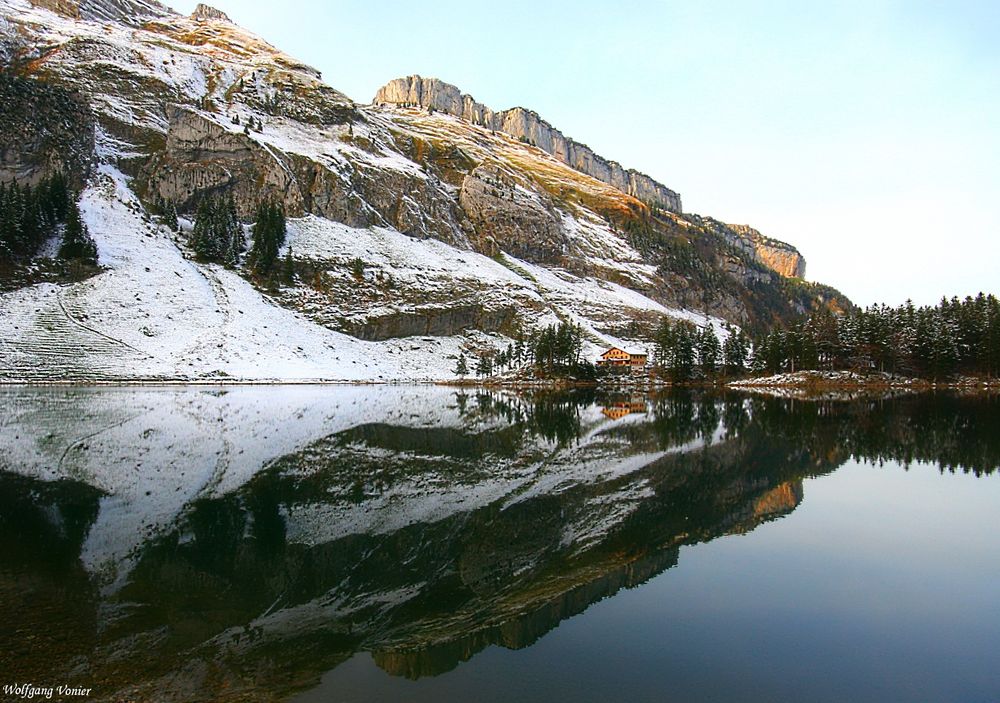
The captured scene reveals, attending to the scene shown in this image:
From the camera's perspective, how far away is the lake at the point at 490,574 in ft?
33.3

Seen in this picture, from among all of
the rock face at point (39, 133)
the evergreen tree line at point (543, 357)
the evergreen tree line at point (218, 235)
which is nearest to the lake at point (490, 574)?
the evergreen tree line at point (543, 357)

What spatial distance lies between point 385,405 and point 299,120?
6715 inches

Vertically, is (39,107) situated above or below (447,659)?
above

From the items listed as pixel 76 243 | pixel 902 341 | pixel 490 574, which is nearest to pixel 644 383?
pixel 902 341

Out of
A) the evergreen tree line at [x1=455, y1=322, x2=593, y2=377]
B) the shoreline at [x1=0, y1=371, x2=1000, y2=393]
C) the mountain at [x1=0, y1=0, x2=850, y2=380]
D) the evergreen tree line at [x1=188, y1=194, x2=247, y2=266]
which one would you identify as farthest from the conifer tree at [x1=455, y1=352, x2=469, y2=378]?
the evergreen tree line at [x1=188, y1=194, x2=247, y2=266]

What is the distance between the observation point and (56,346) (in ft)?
290

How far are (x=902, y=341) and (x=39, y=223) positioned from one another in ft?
560

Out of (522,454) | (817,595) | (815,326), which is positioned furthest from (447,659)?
(815,326)

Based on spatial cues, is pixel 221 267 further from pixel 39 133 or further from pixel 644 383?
pixel 644 383

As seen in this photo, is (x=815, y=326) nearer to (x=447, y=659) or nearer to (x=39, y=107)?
(x=447, y=659)

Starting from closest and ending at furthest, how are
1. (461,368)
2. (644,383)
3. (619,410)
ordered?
1. (619,410)
2. (644,383)
3. (461,368)

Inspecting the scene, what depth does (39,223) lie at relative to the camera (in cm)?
11194

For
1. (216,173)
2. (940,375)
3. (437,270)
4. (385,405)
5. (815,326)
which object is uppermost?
(216,173)

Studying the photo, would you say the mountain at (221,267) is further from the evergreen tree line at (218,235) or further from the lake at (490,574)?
the lake at (490,574)
